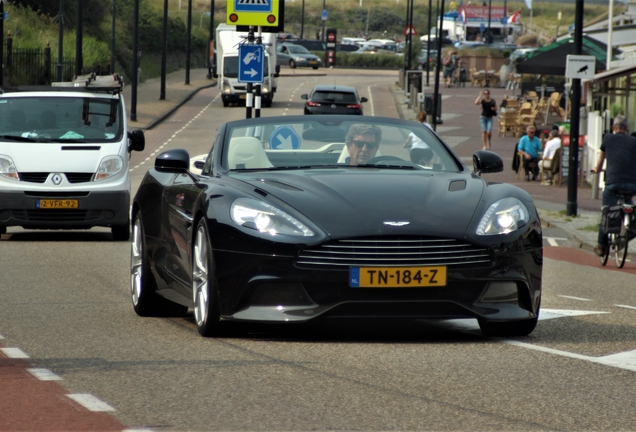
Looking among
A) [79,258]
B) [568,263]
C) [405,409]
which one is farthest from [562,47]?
[405,409]

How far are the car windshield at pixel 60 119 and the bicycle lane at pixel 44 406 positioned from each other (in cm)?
1007

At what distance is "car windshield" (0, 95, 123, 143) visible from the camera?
16375 millimetres

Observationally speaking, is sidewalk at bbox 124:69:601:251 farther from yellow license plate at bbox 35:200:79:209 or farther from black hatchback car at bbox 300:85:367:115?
yellow license plate at bbox 35:200:79:209

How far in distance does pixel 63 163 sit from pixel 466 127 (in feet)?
113

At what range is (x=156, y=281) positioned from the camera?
896 cm

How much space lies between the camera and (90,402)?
5.69m

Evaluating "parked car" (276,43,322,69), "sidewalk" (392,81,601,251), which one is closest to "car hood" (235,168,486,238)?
"sidewalk" (392,81,601,251)

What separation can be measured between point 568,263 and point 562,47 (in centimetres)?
2156

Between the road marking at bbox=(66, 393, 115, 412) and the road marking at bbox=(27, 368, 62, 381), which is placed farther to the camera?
the road marking at bbox=(27, 368, 62, 381)

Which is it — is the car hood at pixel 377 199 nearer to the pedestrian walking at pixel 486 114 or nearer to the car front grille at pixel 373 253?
the car front grille at pixel 373 253

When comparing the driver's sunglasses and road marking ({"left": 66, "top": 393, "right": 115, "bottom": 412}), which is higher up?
the driver's sunglasses

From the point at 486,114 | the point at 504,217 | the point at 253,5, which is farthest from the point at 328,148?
the point at 486,114

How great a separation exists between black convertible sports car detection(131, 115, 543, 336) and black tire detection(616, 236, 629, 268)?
25.7ft

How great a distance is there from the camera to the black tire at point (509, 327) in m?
7.69
